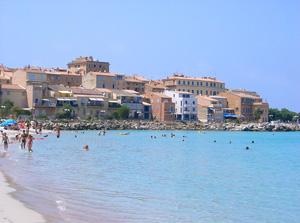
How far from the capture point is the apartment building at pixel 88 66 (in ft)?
337

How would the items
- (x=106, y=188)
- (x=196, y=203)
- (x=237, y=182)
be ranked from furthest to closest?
(x=237, y=182) < (x=106, y=188) < (x=196, y=203)

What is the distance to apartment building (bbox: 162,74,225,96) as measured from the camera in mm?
107500

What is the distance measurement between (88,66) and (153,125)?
63.4ft

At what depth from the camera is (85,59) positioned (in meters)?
105

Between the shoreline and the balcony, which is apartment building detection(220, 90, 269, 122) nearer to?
the balcony

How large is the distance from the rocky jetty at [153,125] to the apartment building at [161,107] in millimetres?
1635

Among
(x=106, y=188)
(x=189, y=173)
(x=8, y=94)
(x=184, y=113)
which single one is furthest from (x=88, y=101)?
(x=106, y=188)

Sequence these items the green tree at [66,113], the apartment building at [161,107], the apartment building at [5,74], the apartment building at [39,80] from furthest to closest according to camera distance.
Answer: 1. the apartment building at [161,107]
2. the apartment building at [5,74]
3. the green tree at [66,113]
4. the apartment building at [39,80]

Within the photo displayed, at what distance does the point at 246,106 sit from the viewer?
108625 millimetres

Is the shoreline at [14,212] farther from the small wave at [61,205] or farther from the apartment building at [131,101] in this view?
the apartment building at [131,101]

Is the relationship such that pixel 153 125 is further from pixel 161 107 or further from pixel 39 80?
pixel 39 80

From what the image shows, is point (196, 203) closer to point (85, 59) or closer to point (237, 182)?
point (237, 182)

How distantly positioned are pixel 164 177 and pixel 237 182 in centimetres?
282

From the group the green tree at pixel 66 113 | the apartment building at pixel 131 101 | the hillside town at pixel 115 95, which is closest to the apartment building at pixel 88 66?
the hillside town at pixel 115 95
